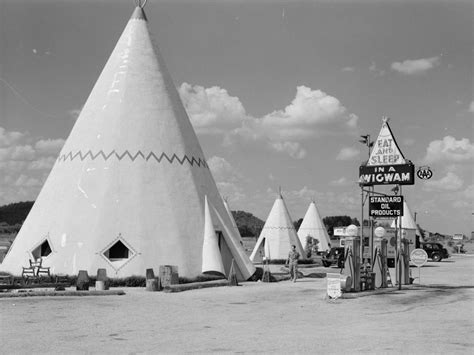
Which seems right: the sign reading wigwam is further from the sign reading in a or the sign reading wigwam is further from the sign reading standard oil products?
the sign reading standard oil products

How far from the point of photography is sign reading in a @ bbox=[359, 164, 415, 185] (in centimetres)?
1814

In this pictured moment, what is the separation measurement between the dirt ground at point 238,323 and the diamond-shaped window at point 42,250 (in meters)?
3.70

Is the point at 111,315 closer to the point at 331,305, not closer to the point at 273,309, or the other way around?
the point at 273,309

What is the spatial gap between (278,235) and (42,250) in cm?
1919

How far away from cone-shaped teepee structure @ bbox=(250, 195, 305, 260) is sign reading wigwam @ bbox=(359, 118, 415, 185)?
678 inches

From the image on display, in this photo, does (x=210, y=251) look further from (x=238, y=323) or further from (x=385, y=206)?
(x=238, y=323)

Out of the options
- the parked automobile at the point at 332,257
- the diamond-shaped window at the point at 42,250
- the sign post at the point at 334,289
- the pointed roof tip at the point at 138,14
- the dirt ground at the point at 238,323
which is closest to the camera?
the dirt ground at the point at 238,323

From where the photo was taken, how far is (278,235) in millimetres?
36375

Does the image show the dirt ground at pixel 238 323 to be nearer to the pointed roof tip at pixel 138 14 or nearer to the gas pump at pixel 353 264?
the gas pump at pixel 353 264

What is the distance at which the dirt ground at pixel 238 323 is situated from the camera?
868 centimetres

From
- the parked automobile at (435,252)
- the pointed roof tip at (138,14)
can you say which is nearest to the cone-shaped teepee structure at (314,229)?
the parked automobile at (435,252)

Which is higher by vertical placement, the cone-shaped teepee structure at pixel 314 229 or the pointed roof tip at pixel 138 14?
the pointed roof tip at pixel 138 14

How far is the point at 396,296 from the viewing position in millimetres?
16125

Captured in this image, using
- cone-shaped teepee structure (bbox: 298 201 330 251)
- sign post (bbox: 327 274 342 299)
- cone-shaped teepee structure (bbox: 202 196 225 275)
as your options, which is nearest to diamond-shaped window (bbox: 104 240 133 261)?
cone-shaped teepee structure (bbox: 202 196 225 275)
